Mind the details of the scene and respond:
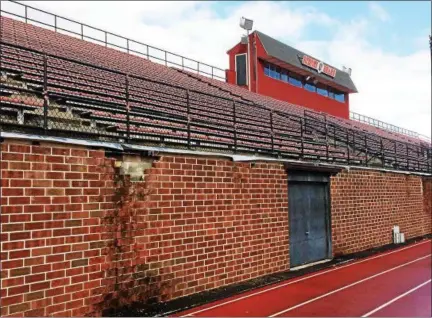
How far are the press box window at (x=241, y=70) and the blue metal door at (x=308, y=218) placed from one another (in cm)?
1263

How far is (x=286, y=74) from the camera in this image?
86.9 ft

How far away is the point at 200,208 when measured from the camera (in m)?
8.26

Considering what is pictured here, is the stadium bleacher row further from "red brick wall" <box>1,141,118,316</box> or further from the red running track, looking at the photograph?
the red running track

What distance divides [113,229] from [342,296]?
4.52m

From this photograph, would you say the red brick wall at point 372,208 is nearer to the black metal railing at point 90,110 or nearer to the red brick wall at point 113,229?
the black metal railing at point 90,110

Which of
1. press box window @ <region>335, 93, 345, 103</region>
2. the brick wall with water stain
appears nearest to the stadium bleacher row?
the brick wall with water stain

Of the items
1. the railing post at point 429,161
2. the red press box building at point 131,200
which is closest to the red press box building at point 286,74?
the railing post at point 429,161

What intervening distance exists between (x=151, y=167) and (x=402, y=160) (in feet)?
56.3

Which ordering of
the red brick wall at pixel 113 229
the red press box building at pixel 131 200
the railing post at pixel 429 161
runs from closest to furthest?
the red brick wall at pixel 113 229 → the red press box building at pixel 131 200 → the railing post at pixel 429 161

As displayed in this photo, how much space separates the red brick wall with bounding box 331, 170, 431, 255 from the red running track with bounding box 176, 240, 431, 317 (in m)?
1.94

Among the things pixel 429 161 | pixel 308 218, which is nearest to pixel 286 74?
pixel 429 161

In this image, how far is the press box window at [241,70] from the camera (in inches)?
944

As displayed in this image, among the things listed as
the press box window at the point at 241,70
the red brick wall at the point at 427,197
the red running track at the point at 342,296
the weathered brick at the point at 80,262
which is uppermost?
the press box window at the point at 241,70

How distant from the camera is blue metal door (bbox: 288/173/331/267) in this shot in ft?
36.5
